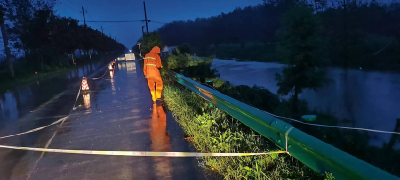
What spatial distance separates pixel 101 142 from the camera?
17.0 ft

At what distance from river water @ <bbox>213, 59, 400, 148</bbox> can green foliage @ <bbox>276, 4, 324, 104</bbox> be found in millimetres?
1864

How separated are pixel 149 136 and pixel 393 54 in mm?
26290

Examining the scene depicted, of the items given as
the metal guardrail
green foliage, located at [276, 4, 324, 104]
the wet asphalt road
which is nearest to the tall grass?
the metal guardrail

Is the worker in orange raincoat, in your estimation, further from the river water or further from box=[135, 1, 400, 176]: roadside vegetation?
the river water

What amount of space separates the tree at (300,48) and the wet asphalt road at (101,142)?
10.2 m

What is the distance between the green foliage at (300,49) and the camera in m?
15.0

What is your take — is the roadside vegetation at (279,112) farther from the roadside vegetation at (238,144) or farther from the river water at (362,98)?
the river water at (362,98)

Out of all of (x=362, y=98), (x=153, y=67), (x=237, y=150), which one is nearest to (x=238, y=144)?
(x=237, y=150)

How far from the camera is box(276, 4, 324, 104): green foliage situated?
49.1 ft

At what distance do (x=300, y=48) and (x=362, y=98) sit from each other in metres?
5.83

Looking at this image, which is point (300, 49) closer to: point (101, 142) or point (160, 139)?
point (160, 139)

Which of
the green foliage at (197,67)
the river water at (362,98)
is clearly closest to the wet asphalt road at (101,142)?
the green foliage at (197,67)

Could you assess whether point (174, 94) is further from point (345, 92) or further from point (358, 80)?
point (358, 80)

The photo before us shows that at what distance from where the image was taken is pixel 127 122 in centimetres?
651
